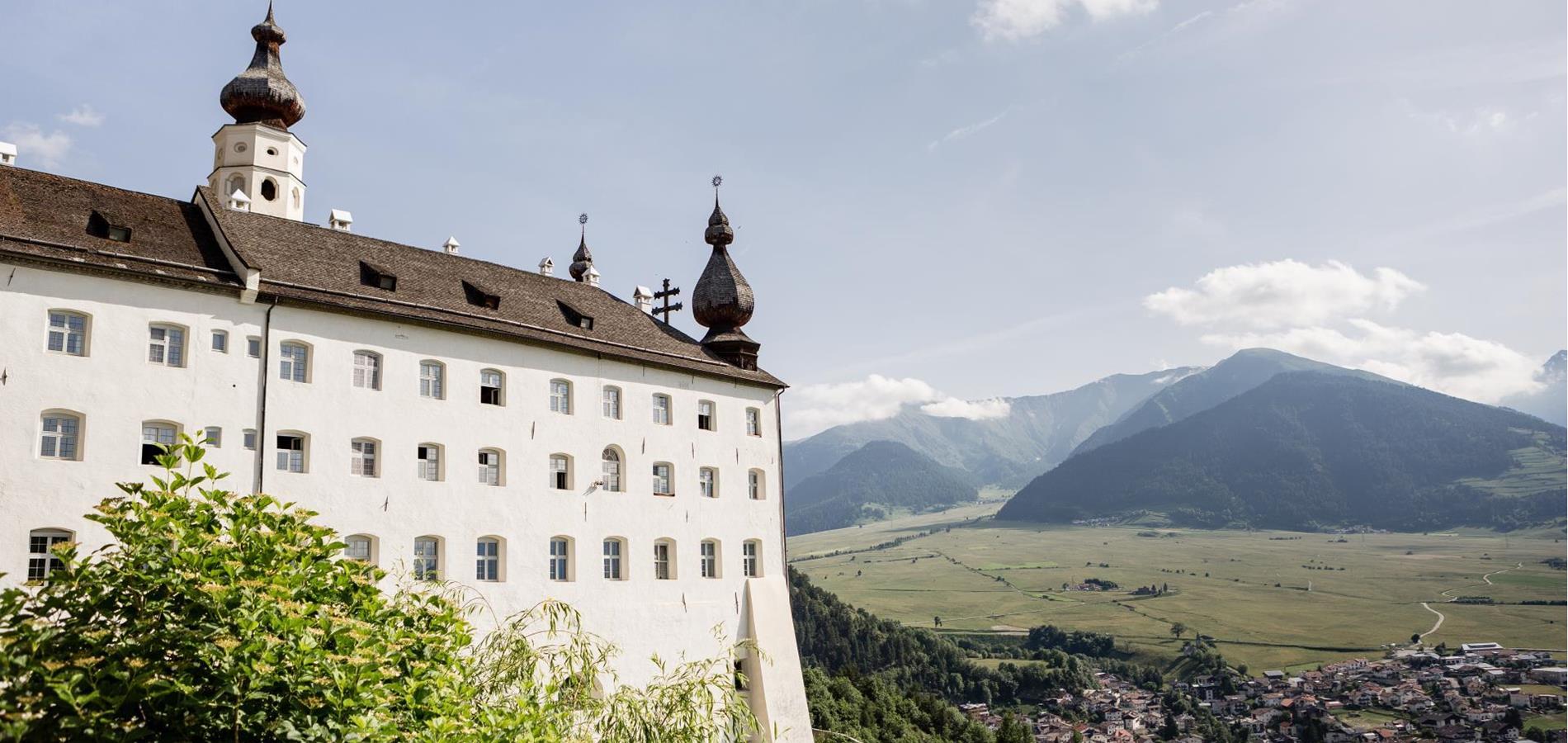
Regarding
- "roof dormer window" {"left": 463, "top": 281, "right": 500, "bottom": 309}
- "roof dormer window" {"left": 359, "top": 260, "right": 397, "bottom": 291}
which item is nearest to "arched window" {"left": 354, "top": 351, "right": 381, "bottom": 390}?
"roof dormer window" {"left": 359, "top": 260, "right": 397, "bottom": 291}

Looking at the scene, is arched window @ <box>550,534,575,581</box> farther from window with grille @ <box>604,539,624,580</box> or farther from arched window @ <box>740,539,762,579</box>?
arched window @ <box>740,539,762,579</box>

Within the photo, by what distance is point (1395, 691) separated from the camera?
141 metres

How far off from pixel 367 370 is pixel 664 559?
10590 mm

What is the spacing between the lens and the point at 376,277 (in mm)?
30453

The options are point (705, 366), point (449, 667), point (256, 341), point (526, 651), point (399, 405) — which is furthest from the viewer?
point (705, 366)

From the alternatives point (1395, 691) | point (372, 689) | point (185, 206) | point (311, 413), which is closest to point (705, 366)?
point (311, 413)

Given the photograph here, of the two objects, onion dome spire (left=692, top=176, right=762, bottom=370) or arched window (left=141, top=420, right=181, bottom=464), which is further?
onion dome spire (left=692, top=176, right=762, bottom=370)

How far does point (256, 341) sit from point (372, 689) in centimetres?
1697

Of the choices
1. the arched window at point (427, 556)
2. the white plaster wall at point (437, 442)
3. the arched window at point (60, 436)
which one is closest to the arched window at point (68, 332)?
the white plaster wall at point (437, 442)

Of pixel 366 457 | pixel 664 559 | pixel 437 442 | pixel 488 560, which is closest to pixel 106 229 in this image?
pixel 366 457

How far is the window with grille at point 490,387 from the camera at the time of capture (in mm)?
30750

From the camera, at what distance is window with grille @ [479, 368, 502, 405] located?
3075 cm

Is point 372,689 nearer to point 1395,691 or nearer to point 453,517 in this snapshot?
point 453,517

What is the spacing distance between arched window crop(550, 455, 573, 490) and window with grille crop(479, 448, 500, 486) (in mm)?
1698
